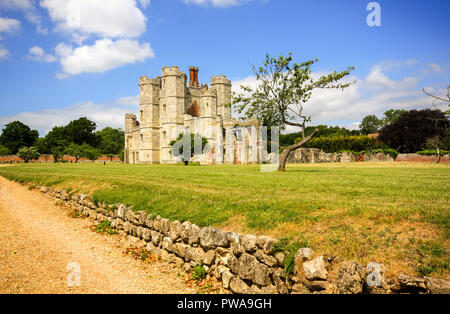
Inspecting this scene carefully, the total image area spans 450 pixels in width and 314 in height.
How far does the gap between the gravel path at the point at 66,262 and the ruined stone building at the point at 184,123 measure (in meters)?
34.9

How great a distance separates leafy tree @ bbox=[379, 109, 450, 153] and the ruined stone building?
2240 centimetres

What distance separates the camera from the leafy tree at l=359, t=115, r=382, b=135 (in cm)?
9463

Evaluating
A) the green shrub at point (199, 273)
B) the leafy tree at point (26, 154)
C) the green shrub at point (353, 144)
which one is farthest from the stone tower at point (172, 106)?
the green shrub at point (199, 273)

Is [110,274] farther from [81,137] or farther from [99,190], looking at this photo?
[81,137]

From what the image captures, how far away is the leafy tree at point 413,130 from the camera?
4400 centimetres

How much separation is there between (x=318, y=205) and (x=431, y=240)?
7.81 ft

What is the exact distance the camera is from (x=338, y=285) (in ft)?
13.9

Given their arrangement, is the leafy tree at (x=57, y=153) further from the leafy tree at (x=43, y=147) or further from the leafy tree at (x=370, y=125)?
the leafy tree at (x=370, y=125)

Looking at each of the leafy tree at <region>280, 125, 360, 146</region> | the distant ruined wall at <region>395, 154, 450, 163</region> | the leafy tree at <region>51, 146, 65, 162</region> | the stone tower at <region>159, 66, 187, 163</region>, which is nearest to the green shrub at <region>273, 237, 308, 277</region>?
the distant ruined wall at <region>395, 154, 450, 163</region>

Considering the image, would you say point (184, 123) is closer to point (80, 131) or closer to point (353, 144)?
A: point (353, 144)

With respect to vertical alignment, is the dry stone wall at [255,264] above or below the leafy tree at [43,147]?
below

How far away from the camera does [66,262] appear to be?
23.9ft

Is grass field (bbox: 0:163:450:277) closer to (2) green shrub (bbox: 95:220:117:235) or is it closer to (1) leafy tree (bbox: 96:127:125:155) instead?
(2) green shrub (bbox: 95:220:117:235)

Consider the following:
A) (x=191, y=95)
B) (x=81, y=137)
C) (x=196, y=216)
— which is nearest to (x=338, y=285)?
(x=196, y=216)
